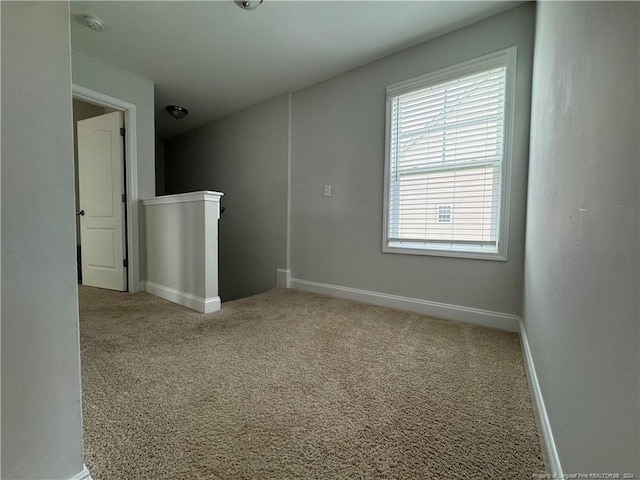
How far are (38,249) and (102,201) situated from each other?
3090 mm

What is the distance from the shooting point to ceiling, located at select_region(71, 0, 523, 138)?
1.92 metres

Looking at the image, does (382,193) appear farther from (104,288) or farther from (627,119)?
(104,288)

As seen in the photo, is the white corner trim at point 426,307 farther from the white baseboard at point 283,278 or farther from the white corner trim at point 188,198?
the white corner trim at point 188,198

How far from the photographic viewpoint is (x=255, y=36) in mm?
2221

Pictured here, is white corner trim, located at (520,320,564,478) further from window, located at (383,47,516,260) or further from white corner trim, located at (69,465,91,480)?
white corner trim, located at (69,465,91,480)

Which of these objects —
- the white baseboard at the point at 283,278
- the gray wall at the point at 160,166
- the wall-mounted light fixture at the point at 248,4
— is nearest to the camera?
the wall-mounted light fixture at the point at 248,4

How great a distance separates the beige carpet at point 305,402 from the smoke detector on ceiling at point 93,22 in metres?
2.23

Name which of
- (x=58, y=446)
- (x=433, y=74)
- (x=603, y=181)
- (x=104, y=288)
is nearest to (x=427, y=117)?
(x=433, y=74)

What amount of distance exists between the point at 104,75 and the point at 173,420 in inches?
125

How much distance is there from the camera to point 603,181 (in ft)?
1.92

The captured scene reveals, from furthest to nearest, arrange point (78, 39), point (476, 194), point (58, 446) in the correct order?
point (78, 39), point (476, 194), point (58, 446)

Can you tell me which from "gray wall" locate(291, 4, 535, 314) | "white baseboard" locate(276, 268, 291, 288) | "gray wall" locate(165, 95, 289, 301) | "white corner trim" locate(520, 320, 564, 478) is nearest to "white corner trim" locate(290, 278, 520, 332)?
"gray wall" locate(291, 4, 535, 314)

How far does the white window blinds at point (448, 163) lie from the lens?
2.02 meters

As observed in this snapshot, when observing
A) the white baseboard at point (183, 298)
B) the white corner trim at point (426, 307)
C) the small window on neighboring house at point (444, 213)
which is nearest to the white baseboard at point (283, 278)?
the white corner trim at point (426, 307)
